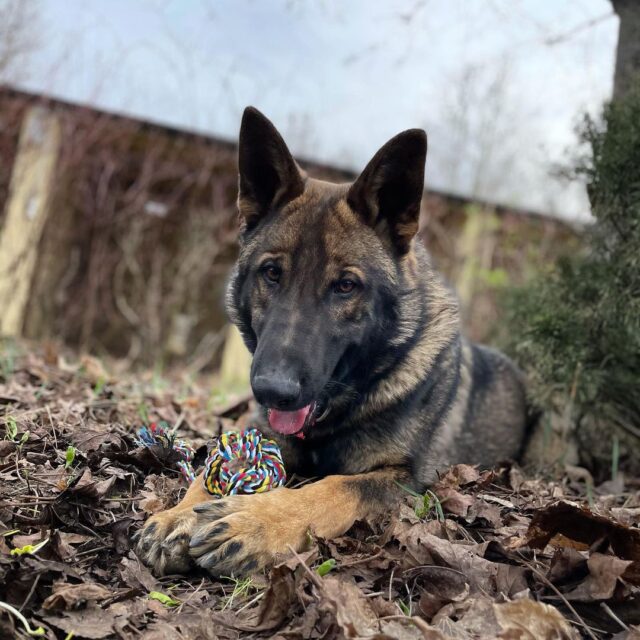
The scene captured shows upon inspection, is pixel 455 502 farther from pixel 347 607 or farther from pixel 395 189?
pixel 395 189

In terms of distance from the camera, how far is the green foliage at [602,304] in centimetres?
408

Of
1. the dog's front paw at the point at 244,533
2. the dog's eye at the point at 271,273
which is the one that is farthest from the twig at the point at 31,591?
the dog's eye at the point at 271,273

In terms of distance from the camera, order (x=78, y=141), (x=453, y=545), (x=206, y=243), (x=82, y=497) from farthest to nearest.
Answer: (x=206, y=243) < (x=78, y=141) < (x=82, y=497) < (x=453, y=545)

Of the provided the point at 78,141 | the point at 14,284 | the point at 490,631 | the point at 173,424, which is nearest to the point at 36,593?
the point at 490,631

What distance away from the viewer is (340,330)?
293cm

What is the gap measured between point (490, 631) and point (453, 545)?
16.4 inches

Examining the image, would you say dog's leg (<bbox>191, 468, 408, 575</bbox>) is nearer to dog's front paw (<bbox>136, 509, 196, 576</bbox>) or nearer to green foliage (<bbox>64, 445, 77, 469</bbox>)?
dog's front paw (<bbox>136, 509, 196, 576</bbox>)

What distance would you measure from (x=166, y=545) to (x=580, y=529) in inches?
57.0

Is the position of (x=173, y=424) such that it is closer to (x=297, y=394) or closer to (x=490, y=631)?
(x=297, y=394)

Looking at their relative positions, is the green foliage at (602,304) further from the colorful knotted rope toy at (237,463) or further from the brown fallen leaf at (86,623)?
the brown fallen leaf at (86,623)

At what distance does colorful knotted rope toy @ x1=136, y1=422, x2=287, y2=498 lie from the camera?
272 cm

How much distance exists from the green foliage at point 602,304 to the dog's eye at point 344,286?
1.84 metres

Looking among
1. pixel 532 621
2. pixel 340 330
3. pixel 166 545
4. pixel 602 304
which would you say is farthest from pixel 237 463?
pixel 602 304

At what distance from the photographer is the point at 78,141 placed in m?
10.4
